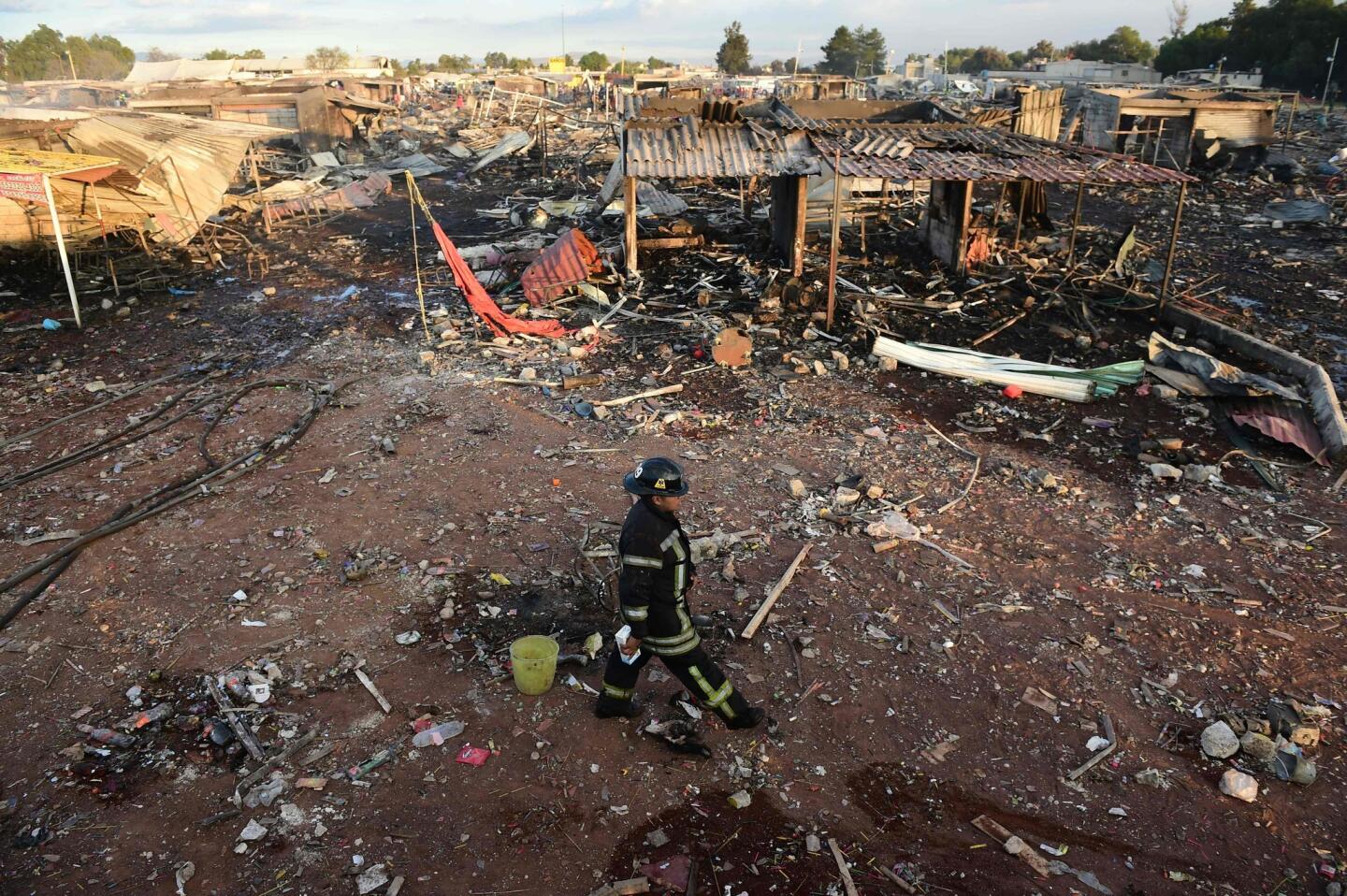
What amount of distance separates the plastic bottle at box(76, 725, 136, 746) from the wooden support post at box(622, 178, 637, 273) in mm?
9701

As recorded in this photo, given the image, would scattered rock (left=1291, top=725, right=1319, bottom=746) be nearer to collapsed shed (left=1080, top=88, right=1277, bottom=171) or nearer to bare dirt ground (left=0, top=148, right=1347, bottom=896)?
bare dirt ground (left=0, top=148, right=1347, bottom=896)

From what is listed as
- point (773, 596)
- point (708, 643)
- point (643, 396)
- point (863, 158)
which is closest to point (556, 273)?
point (643, 396)

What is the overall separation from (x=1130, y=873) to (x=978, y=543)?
2848mm

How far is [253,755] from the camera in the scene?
4.16 metres

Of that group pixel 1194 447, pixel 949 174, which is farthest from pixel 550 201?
pixel 1194 447

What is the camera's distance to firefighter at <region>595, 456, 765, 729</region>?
12.7ft

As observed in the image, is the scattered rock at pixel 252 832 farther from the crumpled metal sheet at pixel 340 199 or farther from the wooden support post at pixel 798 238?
the crumpled metal sheet at pixel 340 199

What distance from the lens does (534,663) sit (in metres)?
4.50

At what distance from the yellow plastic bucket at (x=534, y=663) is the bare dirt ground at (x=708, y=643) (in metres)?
0.11

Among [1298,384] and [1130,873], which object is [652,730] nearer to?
[1130,873]

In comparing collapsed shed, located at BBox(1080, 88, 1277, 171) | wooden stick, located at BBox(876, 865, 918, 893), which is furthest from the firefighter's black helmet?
collapsed shed, located at BBox(1080, 88, 1277, 171)

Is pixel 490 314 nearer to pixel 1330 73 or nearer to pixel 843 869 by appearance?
pixel 843 869

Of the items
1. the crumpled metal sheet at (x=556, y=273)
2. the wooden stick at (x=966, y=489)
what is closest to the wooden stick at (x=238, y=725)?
the wooden stick at (x=966, y=489)

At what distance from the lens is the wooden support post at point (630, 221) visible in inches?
478
